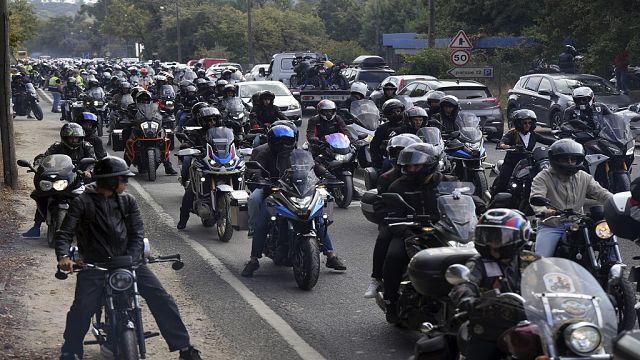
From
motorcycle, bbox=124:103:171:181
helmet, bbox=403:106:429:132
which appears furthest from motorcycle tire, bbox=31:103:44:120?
helmet, bbox=403:106:429:132

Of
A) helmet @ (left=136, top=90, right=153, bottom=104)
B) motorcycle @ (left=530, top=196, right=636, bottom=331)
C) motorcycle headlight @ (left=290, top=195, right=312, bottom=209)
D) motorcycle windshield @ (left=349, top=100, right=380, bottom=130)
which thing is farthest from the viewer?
helmet @ (left=136, top=90, right=153, bottom=104)

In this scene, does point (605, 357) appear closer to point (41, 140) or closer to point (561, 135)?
point (561, 135)

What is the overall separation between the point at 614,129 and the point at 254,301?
22.4 feet

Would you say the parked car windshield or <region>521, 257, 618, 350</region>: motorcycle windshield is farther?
the parked car windshield

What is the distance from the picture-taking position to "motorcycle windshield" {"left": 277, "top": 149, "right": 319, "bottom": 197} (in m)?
12.0

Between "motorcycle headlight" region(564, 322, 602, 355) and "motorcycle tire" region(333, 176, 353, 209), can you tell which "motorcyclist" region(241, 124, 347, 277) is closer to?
"motorcycle tire" region(333, 176, 353, 209)

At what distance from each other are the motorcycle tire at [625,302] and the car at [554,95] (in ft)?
65.9

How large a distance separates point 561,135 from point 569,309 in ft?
36.0

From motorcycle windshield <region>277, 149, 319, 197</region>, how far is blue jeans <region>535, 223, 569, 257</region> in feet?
9.16

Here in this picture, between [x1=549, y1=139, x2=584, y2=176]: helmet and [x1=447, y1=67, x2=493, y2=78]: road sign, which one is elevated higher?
[x1=549, y1=139, x2=584, y2=176]: helmet

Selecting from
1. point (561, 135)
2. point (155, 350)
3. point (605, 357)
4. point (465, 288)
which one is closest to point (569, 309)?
point (605, 357)

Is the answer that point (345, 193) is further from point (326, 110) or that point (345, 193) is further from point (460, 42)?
point (460, 42)

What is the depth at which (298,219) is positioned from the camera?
38.3 ft

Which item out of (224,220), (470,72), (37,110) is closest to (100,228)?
(224,220)
